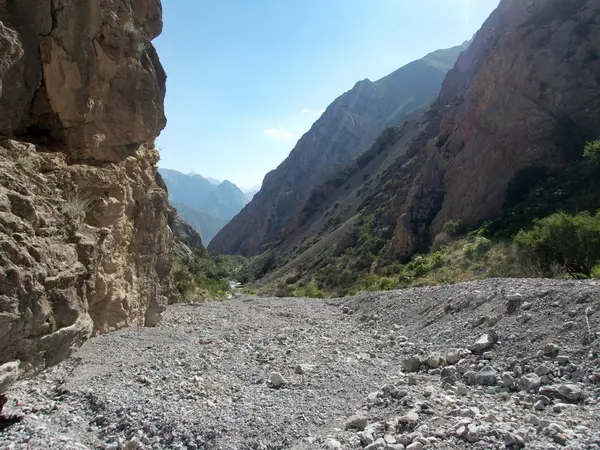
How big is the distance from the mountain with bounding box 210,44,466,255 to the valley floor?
9956 centimetres

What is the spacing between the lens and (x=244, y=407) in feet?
19.1

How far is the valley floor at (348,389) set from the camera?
4.66 meters

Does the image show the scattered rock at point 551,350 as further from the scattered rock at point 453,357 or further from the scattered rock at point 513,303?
the scattered rock at point 513,303

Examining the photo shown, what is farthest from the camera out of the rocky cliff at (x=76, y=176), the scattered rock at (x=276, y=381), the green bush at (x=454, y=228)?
the green bush at (x=454, y=228)

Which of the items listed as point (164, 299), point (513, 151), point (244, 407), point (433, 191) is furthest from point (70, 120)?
point (433, 191)

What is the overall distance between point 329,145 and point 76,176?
133 meters

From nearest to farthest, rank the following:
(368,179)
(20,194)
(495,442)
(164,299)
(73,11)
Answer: (495,442)
(20,194)
(73,11)
(164,299)
(368,179)

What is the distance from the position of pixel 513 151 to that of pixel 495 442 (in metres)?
32.7

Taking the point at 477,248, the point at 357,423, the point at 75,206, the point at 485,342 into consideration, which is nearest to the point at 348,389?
the point at 357,423

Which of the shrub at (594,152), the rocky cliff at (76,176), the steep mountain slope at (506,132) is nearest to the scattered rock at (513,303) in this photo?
the rocky cliff at (76,176)

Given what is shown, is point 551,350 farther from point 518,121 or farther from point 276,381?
point 518,121

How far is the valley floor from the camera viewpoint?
4.66 m

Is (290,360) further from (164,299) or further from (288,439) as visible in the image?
(164,299)

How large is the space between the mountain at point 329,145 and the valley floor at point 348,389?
327 ft
